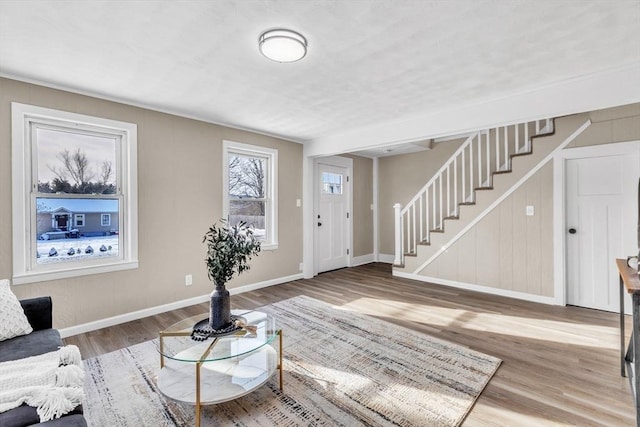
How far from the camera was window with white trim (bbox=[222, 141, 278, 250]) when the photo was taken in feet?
14.1

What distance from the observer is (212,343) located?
1963 mm

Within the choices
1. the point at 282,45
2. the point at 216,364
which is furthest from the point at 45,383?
the point at 282,45

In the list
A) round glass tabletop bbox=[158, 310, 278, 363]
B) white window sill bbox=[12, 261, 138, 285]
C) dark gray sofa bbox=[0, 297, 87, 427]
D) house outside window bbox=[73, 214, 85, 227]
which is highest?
house outside window bbox=[73, 214, 85, 227]

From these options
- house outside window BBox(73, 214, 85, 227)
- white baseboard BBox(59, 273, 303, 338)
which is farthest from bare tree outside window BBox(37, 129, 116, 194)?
white baseboard BBox(59, 273, 303, 338)

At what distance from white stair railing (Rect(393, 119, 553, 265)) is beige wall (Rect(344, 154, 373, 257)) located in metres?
0.95

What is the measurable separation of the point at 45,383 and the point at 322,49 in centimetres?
251

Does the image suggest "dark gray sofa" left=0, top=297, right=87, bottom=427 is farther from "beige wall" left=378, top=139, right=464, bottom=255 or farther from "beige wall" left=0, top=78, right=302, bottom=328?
"beige wall" left=378, top=139, right=464, bottom=255

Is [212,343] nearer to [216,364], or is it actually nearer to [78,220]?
[216,364]

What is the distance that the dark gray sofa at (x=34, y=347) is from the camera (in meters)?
1.18

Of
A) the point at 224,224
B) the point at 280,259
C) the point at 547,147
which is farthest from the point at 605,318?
the point at 224,224

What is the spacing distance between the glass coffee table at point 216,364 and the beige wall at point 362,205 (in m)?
4.32

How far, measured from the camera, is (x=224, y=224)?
13.6 ft

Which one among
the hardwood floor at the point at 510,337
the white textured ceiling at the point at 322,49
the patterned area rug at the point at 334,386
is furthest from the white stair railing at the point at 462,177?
the patterned area rug at the point at 334,386

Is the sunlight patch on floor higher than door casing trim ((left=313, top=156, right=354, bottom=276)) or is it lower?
lower
